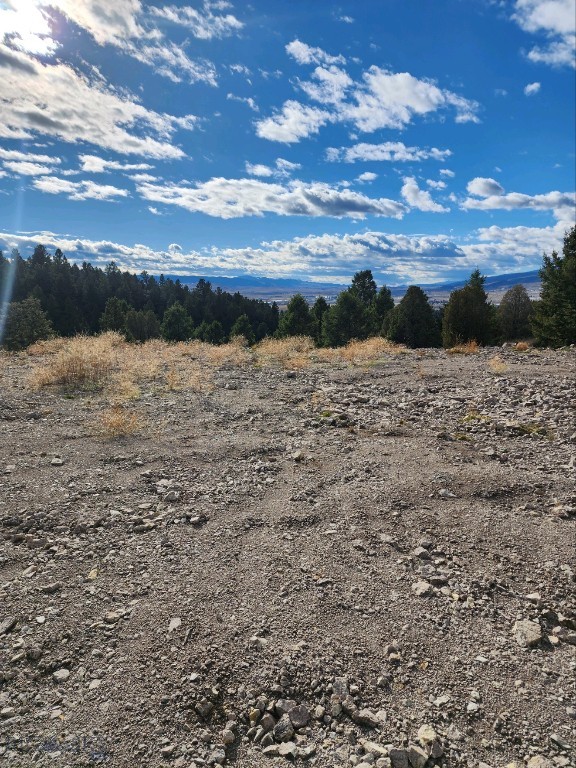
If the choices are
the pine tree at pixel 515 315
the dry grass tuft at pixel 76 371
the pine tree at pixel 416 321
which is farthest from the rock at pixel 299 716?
the pine tree at pixel 515 315

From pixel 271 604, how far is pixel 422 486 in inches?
118

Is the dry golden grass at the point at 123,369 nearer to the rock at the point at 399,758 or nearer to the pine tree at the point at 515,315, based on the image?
the rock at the point at 399,758

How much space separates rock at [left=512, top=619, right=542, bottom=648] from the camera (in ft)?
11.9

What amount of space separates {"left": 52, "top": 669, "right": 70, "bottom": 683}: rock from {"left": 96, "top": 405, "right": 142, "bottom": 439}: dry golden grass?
15.8ft

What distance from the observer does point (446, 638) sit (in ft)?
12.0

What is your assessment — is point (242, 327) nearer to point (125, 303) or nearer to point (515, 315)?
point (125, 303)

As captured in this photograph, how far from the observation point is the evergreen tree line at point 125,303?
210 ft

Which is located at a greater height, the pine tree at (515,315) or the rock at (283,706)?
the pine tree at (515,315)

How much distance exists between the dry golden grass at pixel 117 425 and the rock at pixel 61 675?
190 inches

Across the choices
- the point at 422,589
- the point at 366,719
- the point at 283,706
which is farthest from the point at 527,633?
the point at 283,706

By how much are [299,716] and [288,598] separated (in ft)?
3.50

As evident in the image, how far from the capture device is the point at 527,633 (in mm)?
3719

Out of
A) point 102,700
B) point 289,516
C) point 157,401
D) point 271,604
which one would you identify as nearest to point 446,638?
point 271,604

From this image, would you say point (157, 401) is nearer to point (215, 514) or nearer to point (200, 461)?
point (200, 461)
